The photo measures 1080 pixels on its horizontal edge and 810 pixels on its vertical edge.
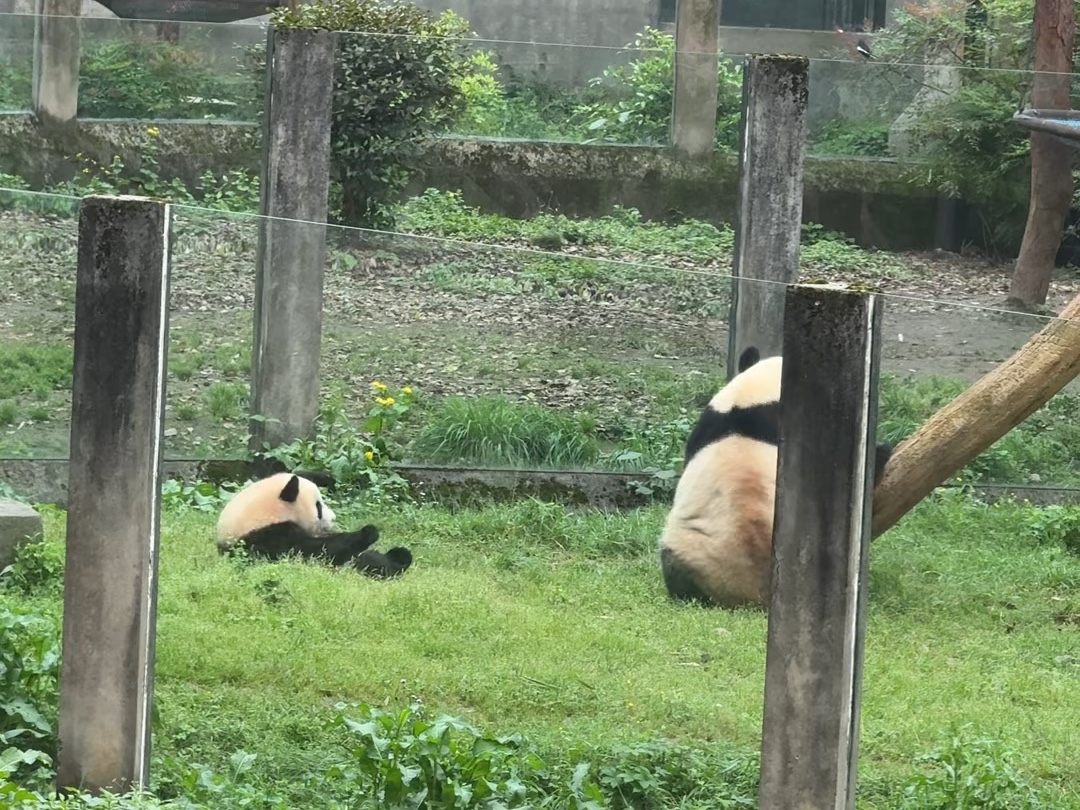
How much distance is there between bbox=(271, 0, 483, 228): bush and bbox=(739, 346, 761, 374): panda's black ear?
181 inches

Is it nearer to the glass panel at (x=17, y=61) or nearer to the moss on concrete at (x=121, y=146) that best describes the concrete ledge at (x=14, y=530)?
the moss on concrete at (x=121, y=146)

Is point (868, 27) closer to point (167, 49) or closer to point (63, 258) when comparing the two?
point (167, 49)

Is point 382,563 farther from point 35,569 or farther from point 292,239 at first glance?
point 292,239

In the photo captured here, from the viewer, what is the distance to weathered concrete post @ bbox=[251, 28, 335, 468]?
21.8 ft

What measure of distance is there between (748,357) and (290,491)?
1773 millimetres

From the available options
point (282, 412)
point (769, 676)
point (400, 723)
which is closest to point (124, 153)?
point (282, 412)

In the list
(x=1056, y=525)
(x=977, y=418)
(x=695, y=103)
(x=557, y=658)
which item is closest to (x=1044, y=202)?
(x=695, y=103)

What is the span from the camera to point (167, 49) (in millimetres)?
9367

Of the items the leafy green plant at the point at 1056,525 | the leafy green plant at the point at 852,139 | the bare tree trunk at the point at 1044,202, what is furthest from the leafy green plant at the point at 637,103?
the leafy green plant at the point at 1056,525

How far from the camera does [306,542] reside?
5.73m

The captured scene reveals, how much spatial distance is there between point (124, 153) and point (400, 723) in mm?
6011

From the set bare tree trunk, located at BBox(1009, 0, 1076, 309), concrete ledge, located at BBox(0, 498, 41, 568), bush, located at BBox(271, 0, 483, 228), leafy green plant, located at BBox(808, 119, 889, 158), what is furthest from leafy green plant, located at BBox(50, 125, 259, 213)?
bare tree trunk, located at BBox(1009, 0, 1076, 309)

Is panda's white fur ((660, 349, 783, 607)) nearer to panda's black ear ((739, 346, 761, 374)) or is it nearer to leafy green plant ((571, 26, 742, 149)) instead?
panda's black ear ((739, 346, 761, 374))

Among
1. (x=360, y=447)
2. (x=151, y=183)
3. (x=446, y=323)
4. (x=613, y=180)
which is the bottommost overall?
(x=360, y=447)
